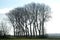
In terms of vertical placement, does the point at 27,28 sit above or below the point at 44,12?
below

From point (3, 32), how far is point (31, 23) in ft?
21.0

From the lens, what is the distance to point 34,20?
3709 cm

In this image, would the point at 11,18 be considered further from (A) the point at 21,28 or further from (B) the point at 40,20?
(B) the point at 40,20

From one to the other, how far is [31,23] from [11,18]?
4896 mm

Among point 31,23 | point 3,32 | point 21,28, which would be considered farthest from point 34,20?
point 3,32

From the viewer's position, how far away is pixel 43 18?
36.7m

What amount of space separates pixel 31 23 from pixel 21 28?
251 centimetres

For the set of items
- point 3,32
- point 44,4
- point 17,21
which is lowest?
point 3,32

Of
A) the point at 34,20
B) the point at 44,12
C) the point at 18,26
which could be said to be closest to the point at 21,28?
the point at 18,26

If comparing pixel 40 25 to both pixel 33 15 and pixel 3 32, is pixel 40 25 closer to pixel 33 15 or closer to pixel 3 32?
pixel 33 15

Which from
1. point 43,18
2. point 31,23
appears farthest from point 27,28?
point 43,18

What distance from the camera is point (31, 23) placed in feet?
121

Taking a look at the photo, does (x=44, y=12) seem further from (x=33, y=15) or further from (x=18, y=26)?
(x=18, y=26)

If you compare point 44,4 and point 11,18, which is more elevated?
point 44,4
